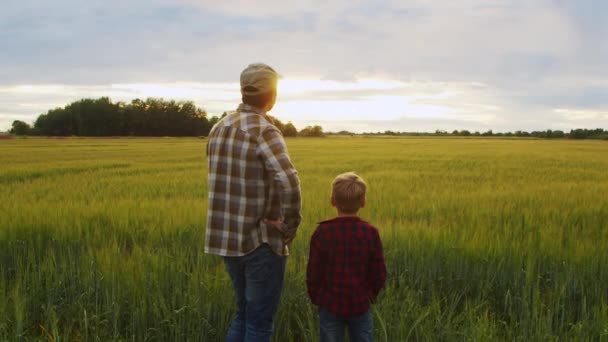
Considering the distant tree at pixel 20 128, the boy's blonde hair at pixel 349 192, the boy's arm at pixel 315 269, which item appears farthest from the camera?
the distant tree at pixel 20 128

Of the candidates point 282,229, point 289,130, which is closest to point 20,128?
point 289,130

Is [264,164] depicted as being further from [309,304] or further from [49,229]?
[49,229]

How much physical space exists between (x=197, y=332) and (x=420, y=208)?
4.57 m

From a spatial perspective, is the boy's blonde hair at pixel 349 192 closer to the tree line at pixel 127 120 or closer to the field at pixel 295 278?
the field at pixel 295 278

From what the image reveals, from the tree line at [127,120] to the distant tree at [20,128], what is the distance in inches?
309

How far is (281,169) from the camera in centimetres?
245

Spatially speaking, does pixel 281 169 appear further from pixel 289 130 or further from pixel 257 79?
pixel 289 130

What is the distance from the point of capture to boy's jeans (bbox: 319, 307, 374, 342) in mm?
2586

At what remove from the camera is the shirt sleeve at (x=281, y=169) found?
2.46 meters

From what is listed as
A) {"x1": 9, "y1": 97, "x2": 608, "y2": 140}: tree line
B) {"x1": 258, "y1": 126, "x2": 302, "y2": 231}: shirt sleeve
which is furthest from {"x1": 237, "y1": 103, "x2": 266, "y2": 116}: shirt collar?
{"x1": 9, "y1": 97, "x2": 608, "y2": 140}: tree line

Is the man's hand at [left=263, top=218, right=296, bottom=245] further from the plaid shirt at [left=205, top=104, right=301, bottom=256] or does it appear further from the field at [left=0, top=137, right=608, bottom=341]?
the field at [left=0, top=137, right=608, bottom=341]

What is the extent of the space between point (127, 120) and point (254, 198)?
92.1m

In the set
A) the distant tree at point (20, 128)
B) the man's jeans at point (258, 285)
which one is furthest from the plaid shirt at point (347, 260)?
the distant tree at point (20, 128)

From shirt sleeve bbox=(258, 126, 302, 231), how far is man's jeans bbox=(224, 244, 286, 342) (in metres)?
0.28
